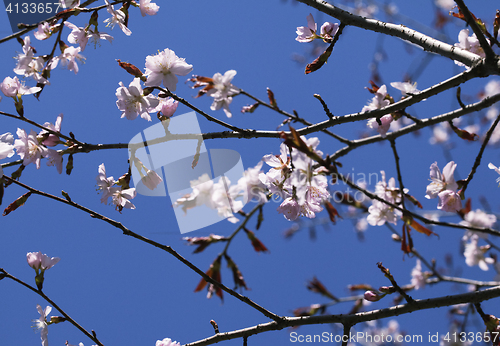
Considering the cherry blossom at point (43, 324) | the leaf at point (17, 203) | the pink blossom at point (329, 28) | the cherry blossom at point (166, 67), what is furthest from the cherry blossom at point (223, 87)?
the cherry blossom at point (43, 324)

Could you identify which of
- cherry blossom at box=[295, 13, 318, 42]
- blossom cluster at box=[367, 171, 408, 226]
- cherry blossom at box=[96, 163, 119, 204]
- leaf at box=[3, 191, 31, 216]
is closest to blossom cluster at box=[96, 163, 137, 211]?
cherry blossom at box=[96, 163, 119, 204]

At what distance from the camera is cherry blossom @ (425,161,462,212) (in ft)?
4.73

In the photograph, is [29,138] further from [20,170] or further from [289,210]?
[289,210]

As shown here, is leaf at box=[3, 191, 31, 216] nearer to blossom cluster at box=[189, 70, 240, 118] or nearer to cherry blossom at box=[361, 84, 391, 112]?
blossom cluster at box=[189, 70, 240, 118]

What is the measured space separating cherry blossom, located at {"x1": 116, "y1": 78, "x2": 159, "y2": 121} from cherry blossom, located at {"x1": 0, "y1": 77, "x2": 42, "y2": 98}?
458 millimetres

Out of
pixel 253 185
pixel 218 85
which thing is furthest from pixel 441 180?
pixel 218 85

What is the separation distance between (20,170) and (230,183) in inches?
36.4

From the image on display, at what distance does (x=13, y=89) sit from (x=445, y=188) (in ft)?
6.87

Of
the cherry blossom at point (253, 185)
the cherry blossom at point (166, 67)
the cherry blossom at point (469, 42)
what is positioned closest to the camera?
the cherry blossom at point (166, 67)

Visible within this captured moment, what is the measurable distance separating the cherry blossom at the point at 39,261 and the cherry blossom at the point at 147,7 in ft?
4.42

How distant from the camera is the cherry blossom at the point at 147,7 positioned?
5.58 ft

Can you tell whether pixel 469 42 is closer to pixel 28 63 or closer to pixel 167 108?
pixel 167 108

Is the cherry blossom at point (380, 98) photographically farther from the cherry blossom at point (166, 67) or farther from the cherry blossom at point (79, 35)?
the cherry blossom at point (79, 35)

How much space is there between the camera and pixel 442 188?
155 centimetres
